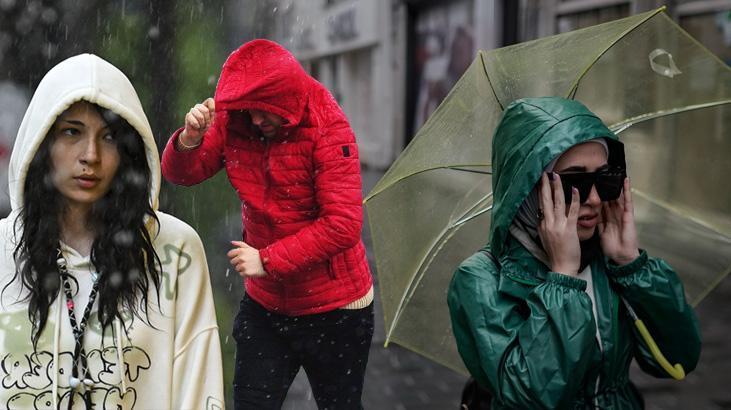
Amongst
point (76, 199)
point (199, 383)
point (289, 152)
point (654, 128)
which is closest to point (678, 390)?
point (654, 128)

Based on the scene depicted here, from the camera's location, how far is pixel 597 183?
102 inches

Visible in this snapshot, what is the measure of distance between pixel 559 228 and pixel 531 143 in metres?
0.24

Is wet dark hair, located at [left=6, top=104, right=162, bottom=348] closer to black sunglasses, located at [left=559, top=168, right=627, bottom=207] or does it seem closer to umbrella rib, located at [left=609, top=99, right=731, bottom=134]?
black sunglasses, located at [left=559, top=168, right=627, bottom=207]

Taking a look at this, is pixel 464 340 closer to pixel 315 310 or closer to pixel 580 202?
pixel 580 202

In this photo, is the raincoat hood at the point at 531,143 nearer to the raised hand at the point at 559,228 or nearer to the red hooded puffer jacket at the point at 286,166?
the raised hand at the point at 559,228

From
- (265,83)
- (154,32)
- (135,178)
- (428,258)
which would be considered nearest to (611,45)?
(428,258)

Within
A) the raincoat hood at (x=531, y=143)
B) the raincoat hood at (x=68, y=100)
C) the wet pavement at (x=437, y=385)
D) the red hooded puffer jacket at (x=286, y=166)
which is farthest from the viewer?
the wet pavement at (x=437, y=385)

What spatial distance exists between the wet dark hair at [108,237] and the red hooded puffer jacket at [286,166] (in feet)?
2.53

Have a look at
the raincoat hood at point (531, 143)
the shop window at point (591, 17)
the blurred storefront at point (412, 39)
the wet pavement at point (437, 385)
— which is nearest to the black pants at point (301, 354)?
the raincoat hood at point (531, 143)

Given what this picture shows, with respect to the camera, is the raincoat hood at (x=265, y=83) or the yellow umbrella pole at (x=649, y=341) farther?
the raincoat hood at (x=265, y=83)

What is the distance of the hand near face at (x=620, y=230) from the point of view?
2.61m

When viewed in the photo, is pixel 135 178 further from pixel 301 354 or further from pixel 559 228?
pixel 301 354

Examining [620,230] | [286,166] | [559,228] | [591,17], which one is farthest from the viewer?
[591,17]

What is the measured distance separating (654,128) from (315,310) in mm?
1375
